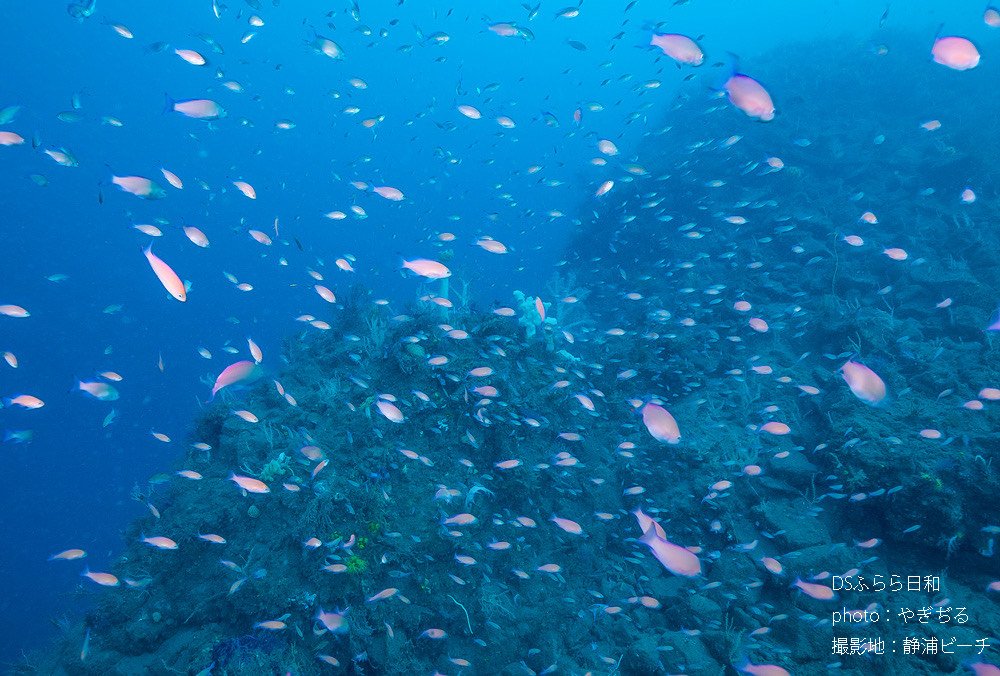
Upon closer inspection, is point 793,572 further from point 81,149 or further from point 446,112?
point 446,112

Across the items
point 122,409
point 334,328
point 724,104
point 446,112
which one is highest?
point 724,104

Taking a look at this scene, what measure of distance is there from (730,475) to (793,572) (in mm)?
1648

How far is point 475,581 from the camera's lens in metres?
6.17

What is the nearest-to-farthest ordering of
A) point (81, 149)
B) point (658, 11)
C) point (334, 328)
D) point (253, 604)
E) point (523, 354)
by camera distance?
point (253, 604)
point (523, 354)
point (334, 328)
point (81, 149)
point (658, 11)

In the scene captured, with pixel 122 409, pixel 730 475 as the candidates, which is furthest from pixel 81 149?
pixel 730 475

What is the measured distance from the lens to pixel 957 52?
412cm

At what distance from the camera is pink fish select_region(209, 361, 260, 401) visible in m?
4.47

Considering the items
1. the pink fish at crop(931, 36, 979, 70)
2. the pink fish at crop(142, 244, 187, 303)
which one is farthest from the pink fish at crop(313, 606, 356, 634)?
the pink fish at crop(931, 36, 979, 70)

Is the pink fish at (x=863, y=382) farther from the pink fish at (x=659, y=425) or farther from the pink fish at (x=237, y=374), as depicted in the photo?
the pink fish at (x=237, y=374)

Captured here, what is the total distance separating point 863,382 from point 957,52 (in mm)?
3439

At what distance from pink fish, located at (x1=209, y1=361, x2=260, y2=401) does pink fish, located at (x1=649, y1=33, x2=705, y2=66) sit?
5275 mm

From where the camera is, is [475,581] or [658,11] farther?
[658,11]

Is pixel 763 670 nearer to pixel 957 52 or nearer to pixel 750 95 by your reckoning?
pixel 750 95

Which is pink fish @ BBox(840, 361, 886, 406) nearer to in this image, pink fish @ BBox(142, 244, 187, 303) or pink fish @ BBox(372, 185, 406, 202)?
pink fish @ BBox(142, 244, 187, 303)
